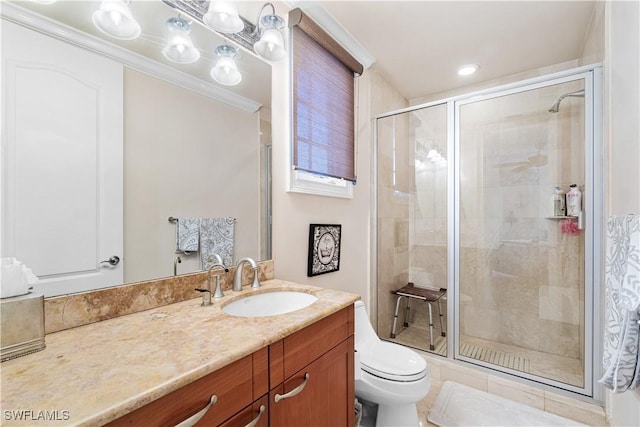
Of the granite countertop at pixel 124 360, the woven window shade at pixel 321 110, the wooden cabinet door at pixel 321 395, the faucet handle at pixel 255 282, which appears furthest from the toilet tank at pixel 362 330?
the woven window shade at pixel 321 110

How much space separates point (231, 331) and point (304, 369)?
0.99 feet

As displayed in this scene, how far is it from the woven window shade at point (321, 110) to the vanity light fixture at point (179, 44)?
603mm

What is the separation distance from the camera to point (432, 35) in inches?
80.7

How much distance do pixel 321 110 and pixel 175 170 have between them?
108cm

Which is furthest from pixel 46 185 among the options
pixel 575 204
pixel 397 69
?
pixel 575 204

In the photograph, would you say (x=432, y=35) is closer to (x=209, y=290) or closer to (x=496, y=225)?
(x=496, y=225)

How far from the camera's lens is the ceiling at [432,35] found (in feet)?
4.28

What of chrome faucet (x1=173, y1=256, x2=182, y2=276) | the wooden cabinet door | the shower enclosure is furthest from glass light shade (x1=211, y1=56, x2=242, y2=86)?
the shower enclosure

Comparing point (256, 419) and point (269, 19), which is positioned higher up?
point (269, 19)

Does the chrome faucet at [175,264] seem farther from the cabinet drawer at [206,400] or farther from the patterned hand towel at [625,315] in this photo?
the patterned hand towel at [625,315]

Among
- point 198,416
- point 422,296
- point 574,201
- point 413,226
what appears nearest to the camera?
point 198,416

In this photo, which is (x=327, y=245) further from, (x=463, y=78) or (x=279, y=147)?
(x=463, y=78)

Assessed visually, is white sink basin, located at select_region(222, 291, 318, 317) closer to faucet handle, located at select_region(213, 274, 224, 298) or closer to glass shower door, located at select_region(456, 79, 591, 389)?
faucet handle, located at select_region(213, 274, 224, 298)

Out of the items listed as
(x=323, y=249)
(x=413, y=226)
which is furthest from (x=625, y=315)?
(x=413, y=226)
